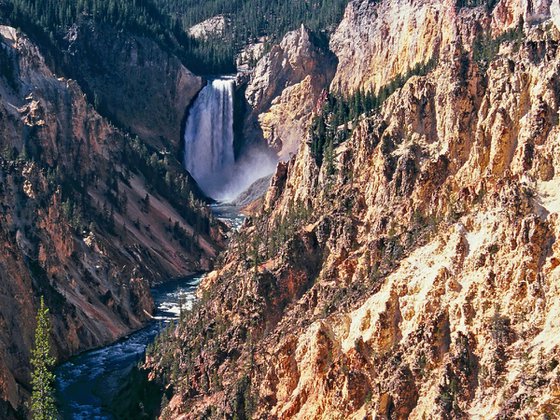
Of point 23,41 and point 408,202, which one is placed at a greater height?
point 23,41

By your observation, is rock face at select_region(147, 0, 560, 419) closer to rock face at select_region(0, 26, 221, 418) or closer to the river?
the river

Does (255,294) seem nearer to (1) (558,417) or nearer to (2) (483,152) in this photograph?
(2) (483,152)

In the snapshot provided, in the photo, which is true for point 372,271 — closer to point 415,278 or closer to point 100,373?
point 415,278

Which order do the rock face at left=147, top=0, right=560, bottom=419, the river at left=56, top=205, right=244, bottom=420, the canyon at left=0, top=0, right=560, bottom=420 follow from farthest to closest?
the river at left=56, top=205, right=244, bottom=420 → the canyon at left=0, top=0, right=560, bottom=420 → the rock face at left=147, top=0, right=560, bottom=419

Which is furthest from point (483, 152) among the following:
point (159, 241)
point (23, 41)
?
point (23, 41)

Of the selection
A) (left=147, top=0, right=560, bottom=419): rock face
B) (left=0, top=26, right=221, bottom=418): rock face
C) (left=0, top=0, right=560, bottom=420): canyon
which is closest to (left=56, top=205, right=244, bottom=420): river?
(left=0, top=0, right=560, bottom=420): canyon

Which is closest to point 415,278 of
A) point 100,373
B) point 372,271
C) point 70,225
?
point 372,271
